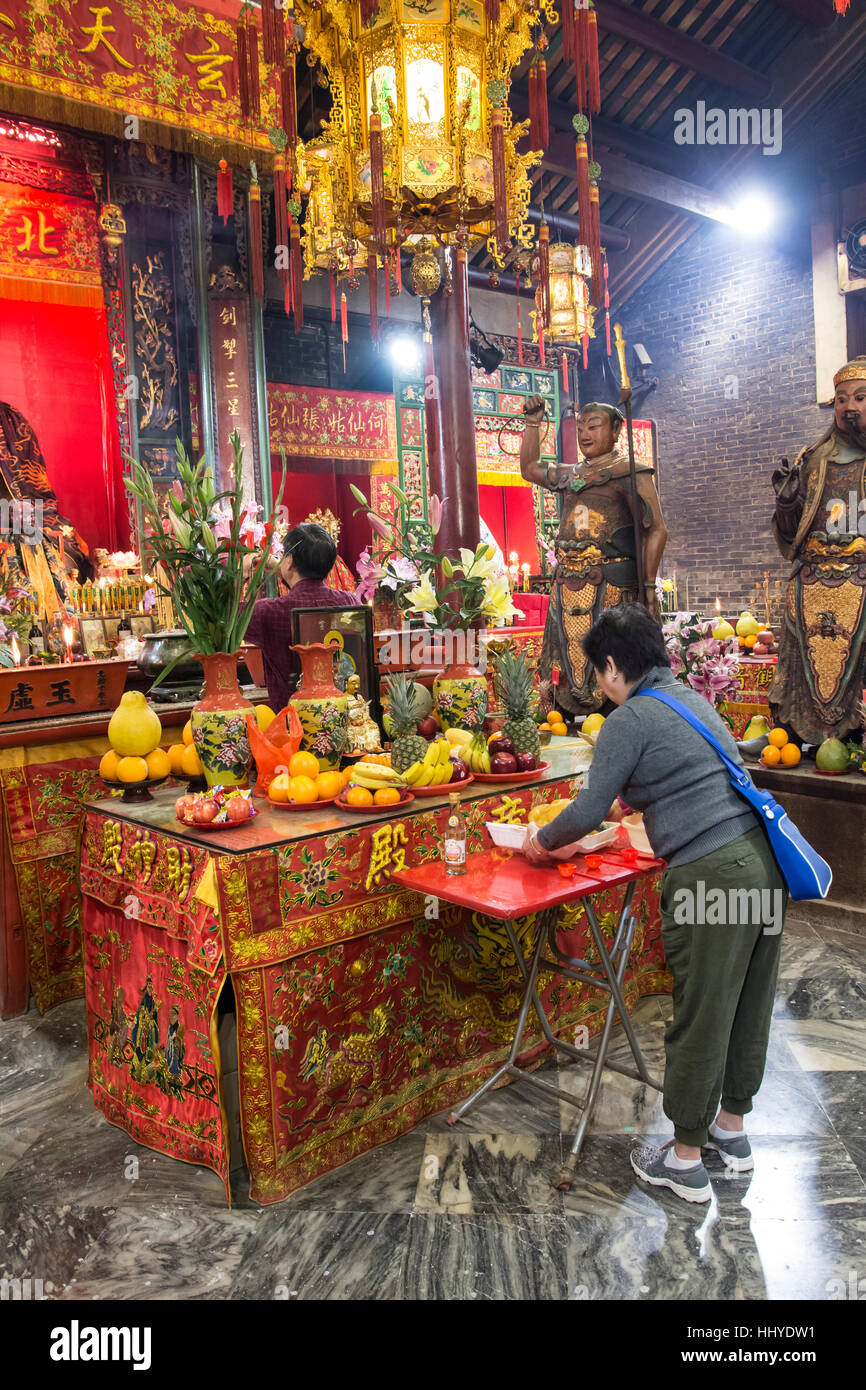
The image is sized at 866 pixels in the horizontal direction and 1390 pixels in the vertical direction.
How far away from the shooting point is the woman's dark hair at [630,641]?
205 centimetres

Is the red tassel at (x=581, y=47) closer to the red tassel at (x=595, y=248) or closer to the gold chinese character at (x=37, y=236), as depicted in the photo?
the red tassel at (x=595, y=248)

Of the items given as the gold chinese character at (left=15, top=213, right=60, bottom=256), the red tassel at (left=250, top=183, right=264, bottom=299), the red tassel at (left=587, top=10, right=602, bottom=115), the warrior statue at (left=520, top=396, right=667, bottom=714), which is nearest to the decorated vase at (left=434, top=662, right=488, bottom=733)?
the warrior statue at (left=520, top=396, right=667, bottom=714)

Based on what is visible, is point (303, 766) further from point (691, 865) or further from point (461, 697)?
point (691, 865)

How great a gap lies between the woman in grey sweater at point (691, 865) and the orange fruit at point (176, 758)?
1109 mm

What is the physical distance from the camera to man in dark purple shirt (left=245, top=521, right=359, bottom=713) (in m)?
2.96

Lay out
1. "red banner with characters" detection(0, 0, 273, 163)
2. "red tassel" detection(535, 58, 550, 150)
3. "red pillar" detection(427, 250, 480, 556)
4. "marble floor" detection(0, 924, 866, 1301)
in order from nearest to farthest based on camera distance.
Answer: "marble floor" detection(0, 924, 866, 1301), "red tassel" detection(535, 58, 550, 150), "red banner with characters" detection(0, 0, 273, 163), "red pillar" detection(427, 250, 480, 556)

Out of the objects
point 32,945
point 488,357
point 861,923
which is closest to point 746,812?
point 861,923

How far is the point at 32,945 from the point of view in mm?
3109

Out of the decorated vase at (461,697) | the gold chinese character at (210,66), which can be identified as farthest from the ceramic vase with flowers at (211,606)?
the gold chinese character at (210,66)

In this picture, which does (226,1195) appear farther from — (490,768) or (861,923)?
(861,923)

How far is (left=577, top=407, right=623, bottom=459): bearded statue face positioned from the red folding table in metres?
2.17

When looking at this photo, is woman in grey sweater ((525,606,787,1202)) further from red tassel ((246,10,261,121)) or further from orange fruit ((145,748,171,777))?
red tassel ((246,10,261,121))

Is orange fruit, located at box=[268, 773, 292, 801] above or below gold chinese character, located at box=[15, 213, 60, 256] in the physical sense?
below

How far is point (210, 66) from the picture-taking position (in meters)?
5.36
